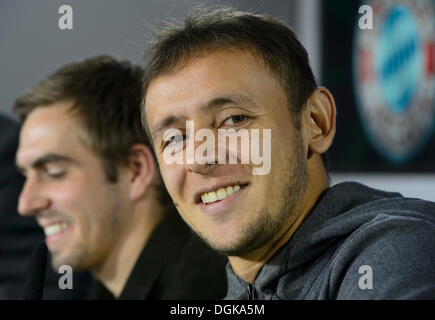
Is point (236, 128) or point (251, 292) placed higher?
point (236, 128)

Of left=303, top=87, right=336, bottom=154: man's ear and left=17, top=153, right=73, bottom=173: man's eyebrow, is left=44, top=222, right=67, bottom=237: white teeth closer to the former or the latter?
left=17, top=153, right=73, bottom=173: man's eyebrow

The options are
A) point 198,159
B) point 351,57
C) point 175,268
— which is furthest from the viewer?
point 351,57

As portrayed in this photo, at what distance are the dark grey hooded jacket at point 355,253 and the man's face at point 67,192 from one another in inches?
14.2

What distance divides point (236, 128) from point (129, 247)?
→ 429mm

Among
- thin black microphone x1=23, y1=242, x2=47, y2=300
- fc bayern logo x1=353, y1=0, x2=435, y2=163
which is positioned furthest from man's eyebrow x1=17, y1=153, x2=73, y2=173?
fc bayern logo x1=353, y1=0, x2=435, y2=163

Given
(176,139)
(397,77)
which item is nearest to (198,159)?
(176,139)

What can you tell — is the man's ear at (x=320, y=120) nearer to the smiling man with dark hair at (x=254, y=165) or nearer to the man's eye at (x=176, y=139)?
the smiling man with dark hair at (x=254, y=165)

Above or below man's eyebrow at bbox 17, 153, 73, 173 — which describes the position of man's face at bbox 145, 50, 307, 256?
above

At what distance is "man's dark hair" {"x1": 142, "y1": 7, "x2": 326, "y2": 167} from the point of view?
21.5 inches

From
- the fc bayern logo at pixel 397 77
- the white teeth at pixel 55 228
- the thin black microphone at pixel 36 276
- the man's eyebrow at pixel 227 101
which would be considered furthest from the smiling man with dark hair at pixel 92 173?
the fc bayern logo at pixel 397 77

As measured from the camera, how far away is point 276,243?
1.82 feet

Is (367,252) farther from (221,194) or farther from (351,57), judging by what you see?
(351,57)

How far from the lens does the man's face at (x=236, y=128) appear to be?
520mm

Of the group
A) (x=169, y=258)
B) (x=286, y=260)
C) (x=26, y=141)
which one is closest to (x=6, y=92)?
(x=26, y=141)
